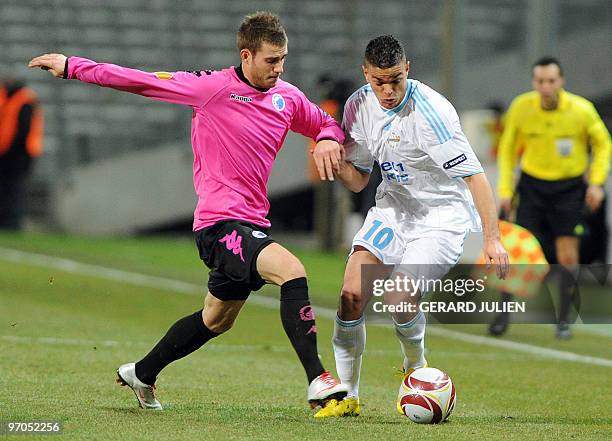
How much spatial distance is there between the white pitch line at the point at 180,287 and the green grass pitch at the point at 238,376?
0.16 meters

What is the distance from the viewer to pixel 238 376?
8.09 meters

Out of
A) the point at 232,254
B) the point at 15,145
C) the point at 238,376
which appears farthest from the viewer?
the point at 15,145

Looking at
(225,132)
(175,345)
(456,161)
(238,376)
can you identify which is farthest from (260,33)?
(238,376)

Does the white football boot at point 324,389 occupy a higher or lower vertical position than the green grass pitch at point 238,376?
higher

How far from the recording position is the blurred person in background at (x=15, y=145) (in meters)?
19.1

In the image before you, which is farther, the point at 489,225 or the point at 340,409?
the point at 489,225

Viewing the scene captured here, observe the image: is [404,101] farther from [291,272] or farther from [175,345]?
[175,345]

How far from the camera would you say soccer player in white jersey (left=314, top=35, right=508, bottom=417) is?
21.4 ft

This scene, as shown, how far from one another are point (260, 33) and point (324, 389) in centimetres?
170

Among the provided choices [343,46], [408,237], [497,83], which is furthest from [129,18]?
[408,237]

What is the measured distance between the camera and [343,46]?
72.3ft

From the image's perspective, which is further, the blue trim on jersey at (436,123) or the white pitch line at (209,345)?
the white pitch line at (209,345)

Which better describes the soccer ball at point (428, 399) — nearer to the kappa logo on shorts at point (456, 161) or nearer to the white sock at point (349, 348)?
the white sock at point (349, 348)

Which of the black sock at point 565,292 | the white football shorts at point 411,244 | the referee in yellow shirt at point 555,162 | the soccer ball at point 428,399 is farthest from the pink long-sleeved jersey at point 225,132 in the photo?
the black sock at point 565,292
